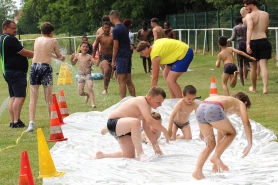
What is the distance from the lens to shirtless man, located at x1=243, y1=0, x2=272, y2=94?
1411cm

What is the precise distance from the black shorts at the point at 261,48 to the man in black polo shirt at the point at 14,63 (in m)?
5.18

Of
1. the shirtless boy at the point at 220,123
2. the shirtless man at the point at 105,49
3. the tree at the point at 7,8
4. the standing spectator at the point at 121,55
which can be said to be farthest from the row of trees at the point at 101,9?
the tree at the point at 7,8

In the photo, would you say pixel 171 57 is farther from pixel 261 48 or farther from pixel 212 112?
pixel 212 112

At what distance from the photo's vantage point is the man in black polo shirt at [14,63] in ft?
37.8

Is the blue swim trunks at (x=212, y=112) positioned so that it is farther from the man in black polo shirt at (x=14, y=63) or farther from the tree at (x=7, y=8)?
the tree at (x=7, y=8)

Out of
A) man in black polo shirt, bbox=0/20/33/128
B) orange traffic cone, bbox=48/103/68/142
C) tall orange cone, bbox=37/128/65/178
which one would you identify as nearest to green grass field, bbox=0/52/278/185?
tall orange cone, bbox=37/128/65/178

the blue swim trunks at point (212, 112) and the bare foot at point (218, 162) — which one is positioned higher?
the blue swim trunks at point (212, 112)

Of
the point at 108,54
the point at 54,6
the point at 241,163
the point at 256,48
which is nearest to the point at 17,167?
the point at 241,163

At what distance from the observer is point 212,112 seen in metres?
7.07

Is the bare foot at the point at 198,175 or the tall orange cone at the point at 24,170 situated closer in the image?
the tall orange cone at the point at 24,170

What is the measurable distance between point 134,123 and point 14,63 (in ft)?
14.1

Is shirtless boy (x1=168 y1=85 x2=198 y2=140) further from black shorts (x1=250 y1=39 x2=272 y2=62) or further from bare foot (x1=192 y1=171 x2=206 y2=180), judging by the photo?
black shorts (x1=250 y1=39 x2=272 y2=62)

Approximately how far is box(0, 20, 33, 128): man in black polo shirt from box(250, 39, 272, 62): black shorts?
17.0 ft

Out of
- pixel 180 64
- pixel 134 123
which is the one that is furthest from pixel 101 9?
pixel 134 123
